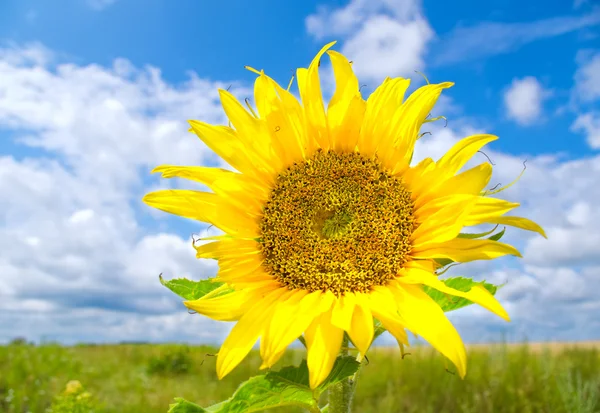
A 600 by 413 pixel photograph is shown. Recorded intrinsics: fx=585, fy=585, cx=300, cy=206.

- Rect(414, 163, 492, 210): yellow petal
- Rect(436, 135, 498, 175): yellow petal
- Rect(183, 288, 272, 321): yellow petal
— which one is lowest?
Rect(183, 288, 272, 321): yellow petal

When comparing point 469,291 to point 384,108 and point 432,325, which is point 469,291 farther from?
point 384,108

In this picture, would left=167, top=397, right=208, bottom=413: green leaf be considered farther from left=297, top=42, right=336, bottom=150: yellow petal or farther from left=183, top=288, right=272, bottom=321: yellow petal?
left=297, top=42, right=336, bottom=150: yellow petal

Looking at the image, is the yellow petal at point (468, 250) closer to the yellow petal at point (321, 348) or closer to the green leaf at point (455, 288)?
the green leaf at point (455, 288)

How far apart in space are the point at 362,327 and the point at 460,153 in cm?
65

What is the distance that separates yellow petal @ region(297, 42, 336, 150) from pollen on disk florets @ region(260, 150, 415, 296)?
0.32 feet

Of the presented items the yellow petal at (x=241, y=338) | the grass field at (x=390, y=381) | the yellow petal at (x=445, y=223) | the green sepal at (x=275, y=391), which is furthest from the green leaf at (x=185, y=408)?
the grass field at (x=390, y=381)

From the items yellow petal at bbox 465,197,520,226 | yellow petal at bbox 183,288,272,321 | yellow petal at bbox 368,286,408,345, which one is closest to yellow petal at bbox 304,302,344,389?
yellow petal at bbox 368,286,408,345

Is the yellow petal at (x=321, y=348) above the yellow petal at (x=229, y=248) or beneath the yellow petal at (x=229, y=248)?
beneath

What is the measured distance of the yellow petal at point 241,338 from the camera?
1671 mm

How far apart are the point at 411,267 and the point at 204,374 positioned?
8.03 meters

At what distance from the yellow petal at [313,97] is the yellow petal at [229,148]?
0.21 meters

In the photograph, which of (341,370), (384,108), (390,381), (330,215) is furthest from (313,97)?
(390,381)

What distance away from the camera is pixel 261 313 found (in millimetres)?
1730

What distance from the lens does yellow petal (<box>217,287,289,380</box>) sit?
5.48 feet
